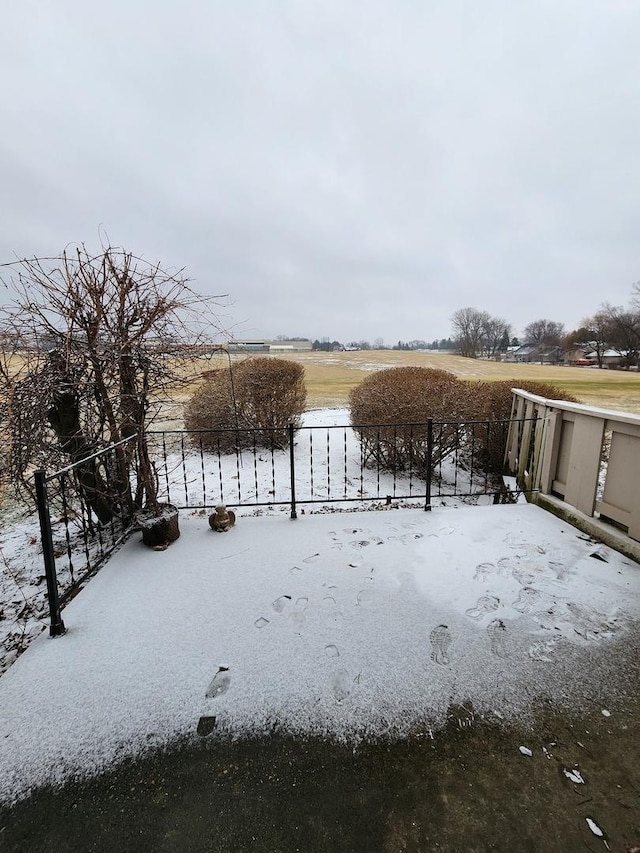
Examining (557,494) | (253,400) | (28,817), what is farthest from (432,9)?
(28,817)

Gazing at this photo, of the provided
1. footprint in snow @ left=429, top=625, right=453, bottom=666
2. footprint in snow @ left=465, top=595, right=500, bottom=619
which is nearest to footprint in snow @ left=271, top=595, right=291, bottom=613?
footprint in snow @ left=429, top=625, right=453, bottom=666

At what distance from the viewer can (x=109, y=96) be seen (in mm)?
6738

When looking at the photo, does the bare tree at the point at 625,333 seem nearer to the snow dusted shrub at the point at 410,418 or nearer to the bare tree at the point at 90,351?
the snow dusted shrub at the point at 410,418

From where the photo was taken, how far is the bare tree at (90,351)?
2.96m

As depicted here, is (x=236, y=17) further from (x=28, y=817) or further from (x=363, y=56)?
(x=28, y=817)

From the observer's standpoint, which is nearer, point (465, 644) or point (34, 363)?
point (465, 644)

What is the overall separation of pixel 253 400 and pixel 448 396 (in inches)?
143

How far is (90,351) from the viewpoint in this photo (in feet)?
10.1

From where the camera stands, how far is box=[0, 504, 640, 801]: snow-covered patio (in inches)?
66.1

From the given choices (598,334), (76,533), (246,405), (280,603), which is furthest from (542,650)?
(598,334)

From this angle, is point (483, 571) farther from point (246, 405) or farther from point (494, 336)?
point (494, 336)

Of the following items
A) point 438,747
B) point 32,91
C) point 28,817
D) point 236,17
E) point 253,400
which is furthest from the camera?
point 253,400

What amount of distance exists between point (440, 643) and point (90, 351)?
11.1 feet

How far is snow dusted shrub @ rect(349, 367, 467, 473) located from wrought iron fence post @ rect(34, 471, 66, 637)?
4.31 meters
